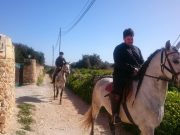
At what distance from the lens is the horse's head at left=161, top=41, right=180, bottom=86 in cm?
590

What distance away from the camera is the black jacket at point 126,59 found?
704 centimetres

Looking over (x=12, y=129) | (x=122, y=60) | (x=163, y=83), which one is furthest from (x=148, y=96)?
(x=12, y=129)

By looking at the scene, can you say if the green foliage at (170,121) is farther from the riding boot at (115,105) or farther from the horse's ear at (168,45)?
the horse's ear at (168,45)

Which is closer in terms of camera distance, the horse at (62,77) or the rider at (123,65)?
the rider at (123,65)

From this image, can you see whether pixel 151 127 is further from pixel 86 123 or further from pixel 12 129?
pixel 12 129

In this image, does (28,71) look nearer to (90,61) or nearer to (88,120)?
(88,120)

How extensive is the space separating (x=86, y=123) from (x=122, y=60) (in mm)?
2768

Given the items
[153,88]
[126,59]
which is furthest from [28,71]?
[153,88]

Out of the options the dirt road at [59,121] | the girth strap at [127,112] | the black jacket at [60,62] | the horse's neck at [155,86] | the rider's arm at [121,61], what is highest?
the black jacket at [60,62]

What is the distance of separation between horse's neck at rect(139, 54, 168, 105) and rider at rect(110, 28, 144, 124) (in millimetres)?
516

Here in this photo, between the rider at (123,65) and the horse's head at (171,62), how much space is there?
95 cm

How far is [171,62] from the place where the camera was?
5.98 meters

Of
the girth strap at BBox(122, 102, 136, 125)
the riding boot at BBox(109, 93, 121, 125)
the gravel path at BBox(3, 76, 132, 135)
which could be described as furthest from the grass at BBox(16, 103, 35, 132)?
the girth strap at BBox(122, 102, 136, 125)

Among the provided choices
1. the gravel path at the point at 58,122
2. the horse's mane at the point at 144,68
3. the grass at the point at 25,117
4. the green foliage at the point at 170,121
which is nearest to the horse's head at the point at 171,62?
the horse's mane at the point at 144,68
